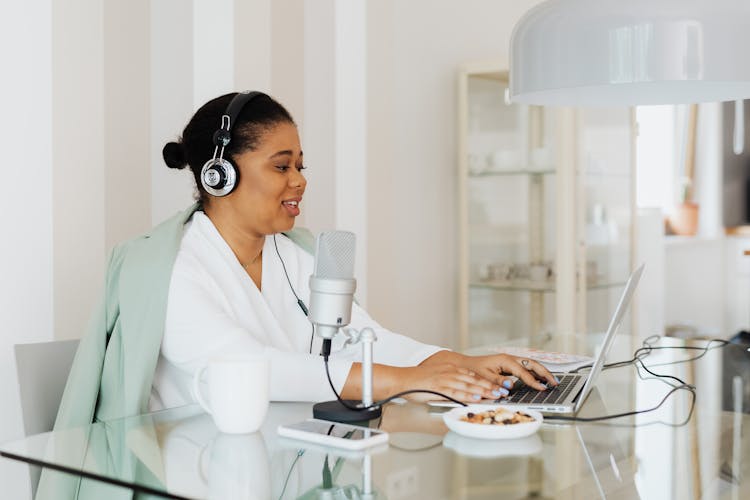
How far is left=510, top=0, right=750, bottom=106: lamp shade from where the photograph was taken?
1546mm

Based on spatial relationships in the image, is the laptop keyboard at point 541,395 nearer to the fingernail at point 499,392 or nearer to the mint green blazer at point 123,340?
the fingernail at point 499,392

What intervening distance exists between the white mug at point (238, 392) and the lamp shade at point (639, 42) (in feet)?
2.55

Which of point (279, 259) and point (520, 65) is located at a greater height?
point (520, 65)

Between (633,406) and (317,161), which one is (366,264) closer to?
(317,161)

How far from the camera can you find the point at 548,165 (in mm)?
3916

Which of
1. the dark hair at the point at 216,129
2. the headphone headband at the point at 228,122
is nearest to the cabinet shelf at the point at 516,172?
A: the dark hair at the point at 216,129

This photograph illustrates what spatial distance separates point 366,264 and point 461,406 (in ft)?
5.53

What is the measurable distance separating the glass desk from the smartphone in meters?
0.02

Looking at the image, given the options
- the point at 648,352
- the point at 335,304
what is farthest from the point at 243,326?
the point at 648,352

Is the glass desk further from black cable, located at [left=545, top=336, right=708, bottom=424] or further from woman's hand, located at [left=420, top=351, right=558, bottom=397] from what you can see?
woman's hand, located at [left=420, top=351, right=558, bottom=397]

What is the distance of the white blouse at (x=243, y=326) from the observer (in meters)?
1.68

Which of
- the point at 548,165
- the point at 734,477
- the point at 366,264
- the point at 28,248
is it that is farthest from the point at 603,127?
the point at 734,477

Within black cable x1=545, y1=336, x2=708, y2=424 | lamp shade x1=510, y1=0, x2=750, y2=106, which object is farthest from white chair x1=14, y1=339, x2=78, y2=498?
lamp shade x1=510, y1=0, x2=750, y2=106

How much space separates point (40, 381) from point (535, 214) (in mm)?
2618
